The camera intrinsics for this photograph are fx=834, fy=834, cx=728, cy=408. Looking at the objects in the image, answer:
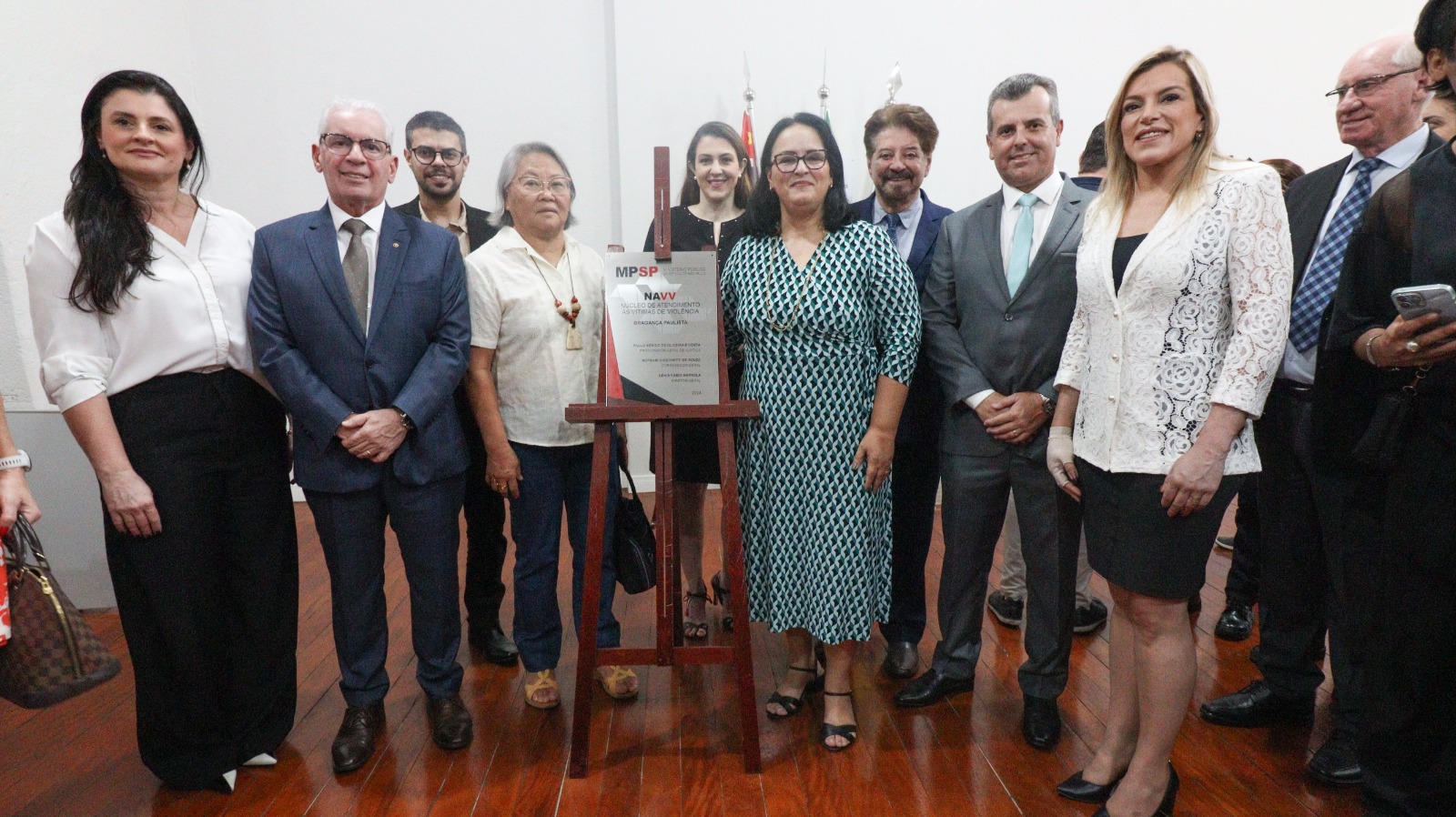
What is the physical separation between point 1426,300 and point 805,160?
4.45 ft

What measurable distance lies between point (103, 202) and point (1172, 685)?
2.73 m

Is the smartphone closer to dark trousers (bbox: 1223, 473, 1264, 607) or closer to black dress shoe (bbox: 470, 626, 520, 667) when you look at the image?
dark trousers (bbox: 1223, 473, 1264, 607)

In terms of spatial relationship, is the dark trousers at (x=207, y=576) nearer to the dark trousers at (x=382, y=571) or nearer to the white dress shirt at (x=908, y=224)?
the dark trousers at (x=382, y=571)

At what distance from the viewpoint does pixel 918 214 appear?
9.26ft

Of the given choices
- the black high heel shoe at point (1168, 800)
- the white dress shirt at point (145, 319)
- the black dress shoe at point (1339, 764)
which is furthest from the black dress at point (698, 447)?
the black dress shoe at point (1339, 764)

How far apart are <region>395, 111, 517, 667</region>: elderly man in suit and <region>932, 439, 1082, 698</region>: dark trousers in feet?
5.15

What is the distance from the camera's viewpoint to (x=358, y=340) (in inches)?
86.9

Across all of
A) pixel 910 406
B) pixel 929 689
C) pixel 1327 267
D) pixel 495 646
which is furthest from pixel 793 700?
pixel 1327 267

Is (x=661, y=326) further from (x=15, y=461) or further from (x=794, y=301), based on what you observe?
(x=15, y=461)

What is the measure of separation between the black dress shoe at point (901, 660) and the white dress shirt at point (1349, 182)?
1.41 m

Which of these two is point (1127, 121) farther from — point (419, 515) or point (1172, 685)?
point (419, 515)

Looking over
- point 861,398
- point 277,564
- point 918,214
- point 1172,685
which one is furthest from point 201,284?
point 1172,685

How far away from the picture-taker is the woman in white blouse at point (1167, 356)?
1693 millimetres

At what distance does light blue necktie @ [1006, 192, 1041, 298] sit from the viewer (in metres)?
2.37
